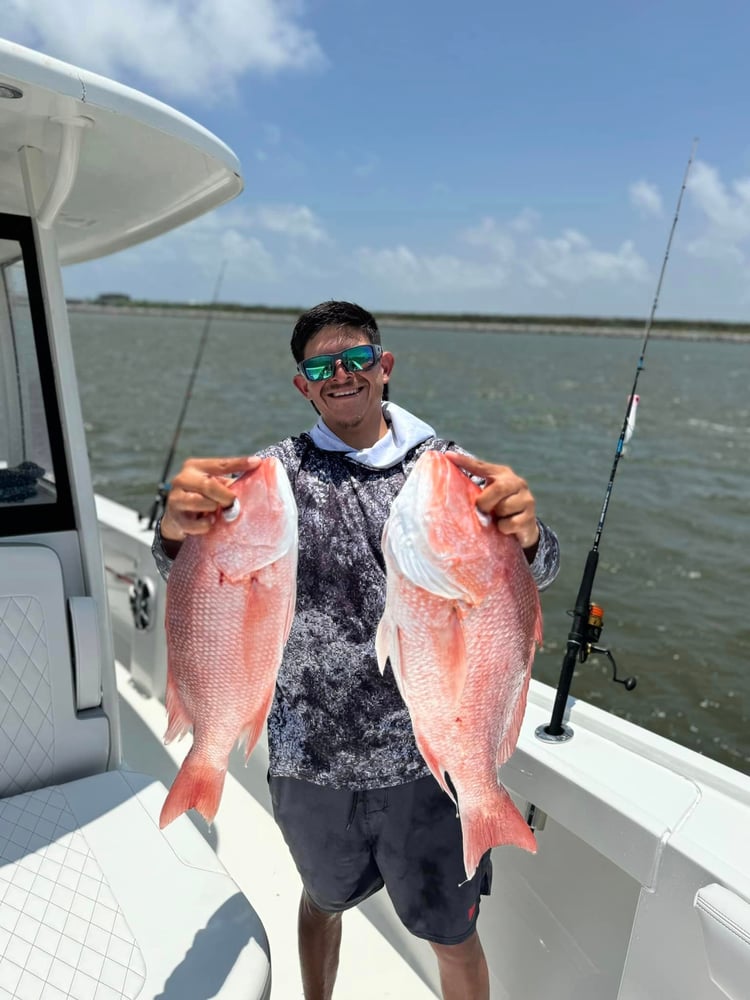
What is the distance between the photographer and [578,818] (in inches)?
Answer: 76.7

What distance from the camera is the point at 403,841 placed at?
1.82 m

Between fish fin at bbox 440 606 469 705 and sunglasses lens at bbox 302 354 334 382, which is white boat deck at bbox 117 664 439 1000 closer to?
fish fin at bbox 440 606 469 705

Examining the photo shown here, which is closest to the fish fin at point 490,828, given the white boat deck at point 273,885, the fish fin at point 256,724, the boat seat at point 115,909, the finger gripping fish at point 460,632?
the finger gripping fish at point 460,632

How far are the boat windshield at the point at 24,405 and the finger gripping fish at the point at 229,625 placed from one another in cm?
129

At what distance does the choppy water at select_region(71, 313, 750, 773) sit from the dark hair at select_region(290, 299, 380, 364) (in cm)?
318

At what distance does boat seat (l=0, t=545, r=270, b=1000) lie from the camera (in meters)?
1.71

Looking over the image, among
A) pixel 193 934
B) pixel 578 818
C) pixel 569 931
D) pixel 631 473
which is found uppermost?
pixel 578 818

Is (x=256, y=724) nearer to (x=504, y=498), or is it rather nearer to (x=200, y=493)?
(x=200, y=493)

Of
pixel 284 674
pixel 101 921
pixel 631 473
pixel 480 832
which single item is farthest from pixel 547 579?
pixel 631 473

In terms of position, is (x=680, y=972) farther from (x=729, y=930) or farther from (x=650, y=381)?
(x=650, y=381)

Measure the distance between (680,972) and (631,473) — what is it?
543 inches

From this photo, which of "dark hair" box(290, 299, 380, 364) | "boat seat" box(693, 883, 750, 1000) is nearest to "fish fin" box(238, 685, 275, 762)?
"dark hair" box(290, 299, 380, 364)

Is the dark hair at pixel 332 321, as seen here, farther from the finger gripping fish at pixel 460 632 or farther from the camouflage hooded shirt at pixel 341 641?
the finger gripping fish at pixel 460 632

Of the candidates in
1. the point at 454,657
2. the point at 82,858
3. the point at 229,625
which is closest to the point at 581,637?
the point at 454,657
